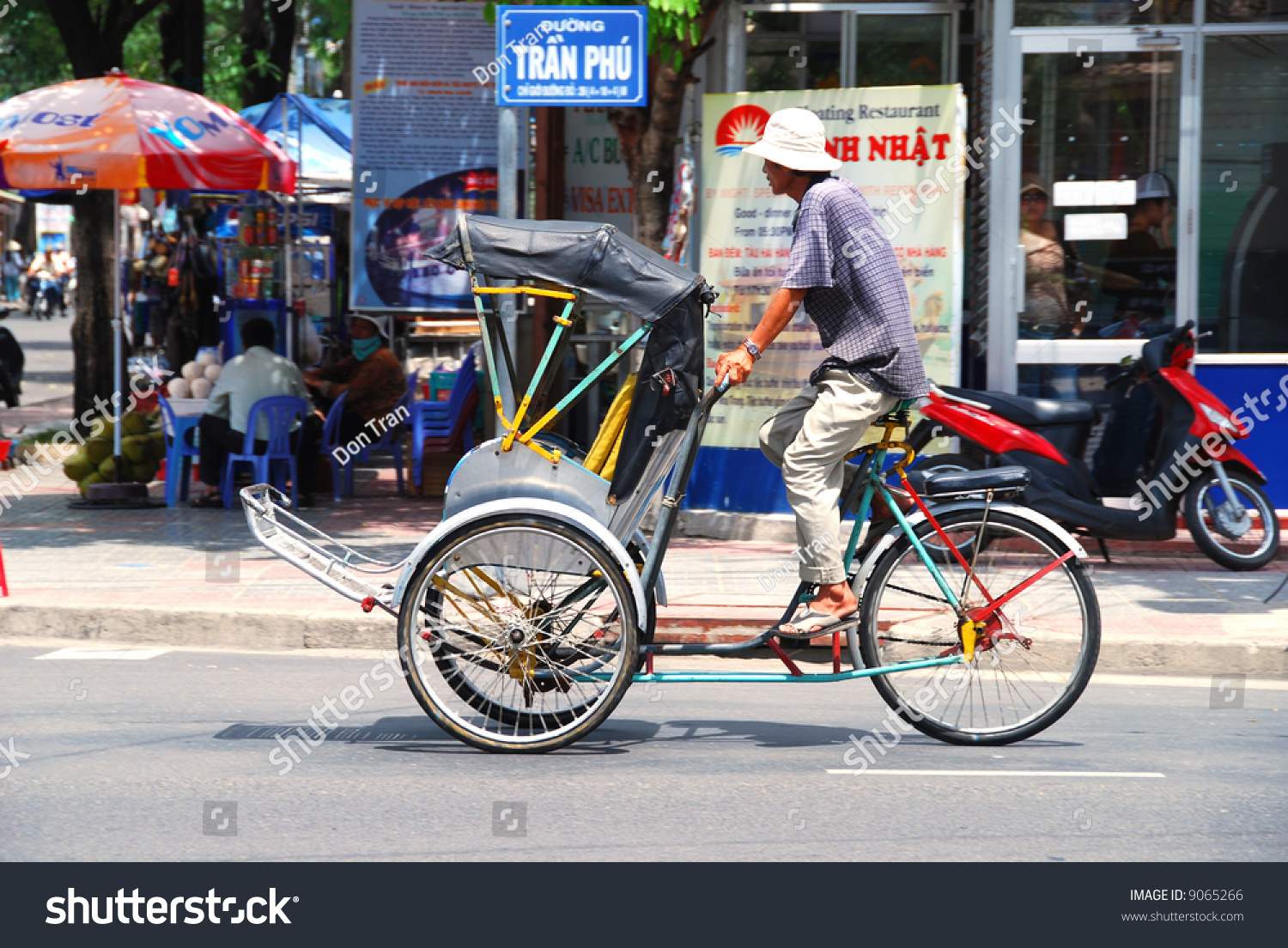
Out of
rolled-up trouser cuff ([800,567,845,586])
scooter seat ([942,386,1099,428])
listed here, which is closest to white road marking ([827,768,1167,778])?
rolled-up trouser cuff ([800,567,845,586])

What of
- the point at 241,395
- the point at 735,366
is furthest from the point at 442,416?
the point at 735,366

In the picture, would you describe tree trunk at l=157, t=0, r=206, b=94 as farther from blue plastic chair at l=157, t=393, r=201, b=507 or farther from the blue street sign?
the blue street sign

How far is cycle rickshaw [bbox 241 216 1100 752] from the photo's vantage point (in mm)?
4805

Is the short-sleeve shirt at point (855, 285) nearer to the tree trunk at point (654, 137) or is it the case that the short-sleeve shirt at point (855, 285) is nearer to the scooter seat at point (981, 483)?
the scooter seat at point (981, 483)

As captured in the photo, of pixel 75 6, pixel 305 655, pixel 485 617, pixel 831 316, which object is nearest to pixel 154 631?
pixel 305 655

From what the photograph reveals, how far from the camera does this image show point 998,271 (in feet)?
31.9

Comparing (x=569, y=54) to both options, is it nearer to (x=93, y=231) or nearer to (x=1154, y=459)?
(x=1154, y=459)

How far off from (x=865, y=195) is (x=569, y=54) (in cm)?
213

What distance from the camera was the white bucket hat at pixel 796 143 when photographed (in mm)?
4832

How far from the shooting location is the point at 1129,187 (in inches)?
384

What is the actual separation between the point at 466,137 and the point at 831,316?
22.6ft

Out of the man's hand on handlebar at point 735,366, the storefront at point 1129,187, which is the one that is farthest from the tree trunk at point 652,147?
the man's hand on handlebar at point 735,366

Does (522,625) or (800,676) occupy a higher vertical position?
(522,625)

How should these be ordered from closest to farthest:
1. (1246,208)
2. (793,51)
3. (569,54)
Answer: (569,54), (1246,208), (793,51)
